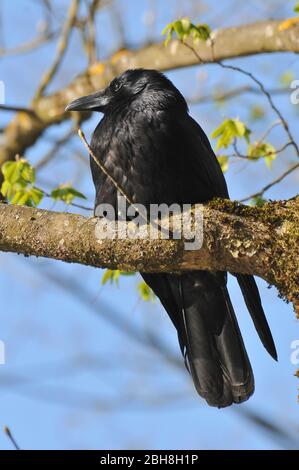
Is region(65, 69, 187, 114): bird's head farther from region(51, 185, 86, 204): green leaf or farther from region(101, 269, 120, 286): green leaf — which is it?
region(101, 269, 120, 286): green leaf

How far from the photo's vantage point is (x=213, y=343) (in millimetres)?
4781

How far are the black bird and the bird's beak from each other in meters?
0.38

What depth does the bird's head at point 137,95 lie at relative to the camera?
4.95 metres

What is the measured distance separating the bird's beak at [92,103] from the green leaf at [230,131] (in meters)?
0.90

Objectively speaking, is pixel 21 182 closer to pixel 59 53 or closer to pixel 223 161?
pixel 223 161

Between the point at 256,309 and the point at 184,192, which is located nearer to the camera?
the point at 256,309

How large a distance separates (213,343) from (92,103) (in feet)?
5.83

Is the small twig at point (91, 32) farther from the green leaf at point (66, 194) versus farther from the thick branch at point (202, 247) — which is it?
the thick branch at point (202, 247)

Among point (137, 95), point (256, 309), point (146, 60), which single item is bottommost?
point (256, 309)

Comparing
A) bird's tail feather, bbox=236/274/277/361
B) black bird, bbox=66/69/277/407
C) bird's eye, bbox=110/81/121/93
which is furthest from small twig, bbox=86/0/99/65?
A: bird's tail feather, bbox=236/274/277/361

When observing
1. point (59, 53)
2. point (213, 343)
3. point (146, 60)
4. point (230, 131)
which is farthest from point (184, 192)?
point (59, 53)
